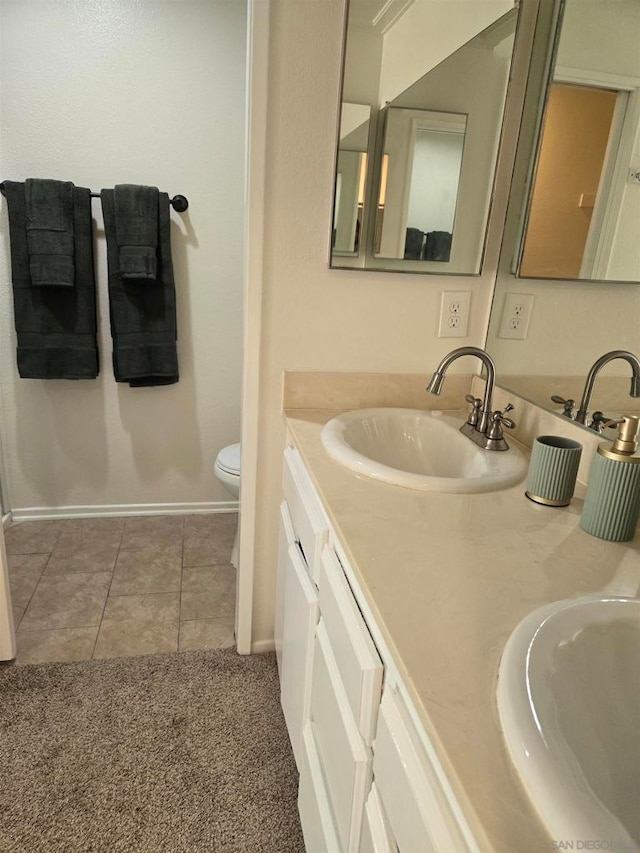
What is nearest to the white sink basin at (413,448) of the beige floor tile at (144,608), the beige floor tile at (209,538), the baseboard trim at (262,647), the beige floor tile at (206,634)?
the baseboard trim at (262,647)

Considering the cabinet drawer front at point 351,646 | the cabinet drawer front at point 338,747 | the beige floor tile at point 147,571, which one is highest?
the cabinet drawer front at point 351,646

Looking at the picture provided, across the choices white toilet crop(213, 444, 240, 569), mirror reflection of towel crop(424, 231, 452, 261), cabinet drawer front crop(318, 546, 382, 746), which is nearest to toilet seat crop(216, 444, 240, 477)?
white toilet crop(213, 444, 240, 569)

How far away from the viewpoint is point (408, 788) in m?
0.55

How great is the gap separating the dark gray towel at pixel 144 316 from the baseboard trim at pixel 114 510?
2.05 ft

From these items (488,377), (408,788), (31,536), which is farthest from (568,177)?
(31,536)

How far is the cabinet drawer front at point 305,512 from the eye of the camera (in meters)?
1.01

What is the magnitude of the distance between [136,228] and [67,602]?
4.62 ft

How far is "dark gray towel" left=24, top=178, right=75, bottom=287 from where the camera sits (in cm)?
204

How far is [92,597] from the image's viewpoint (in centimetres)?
197

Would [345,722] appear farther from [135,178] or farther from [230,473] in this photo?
[135,178]

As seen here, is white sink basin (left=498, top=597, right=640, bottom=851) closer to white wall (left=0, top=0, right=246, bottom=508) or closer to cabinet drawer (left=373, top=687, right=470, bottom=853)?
cabinet drawer (left=373, top=687, right=470, bottom=853)

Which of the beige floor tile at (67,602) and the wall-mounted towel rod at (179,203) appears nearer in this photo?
the beige floor tile at (67,602)

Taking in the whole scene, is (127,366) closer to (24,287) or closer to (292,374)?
(24,287)

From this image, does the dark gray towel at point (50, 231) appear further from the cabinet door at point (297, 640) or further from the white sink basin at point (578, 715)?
the white sink basin at point (578, 715)
